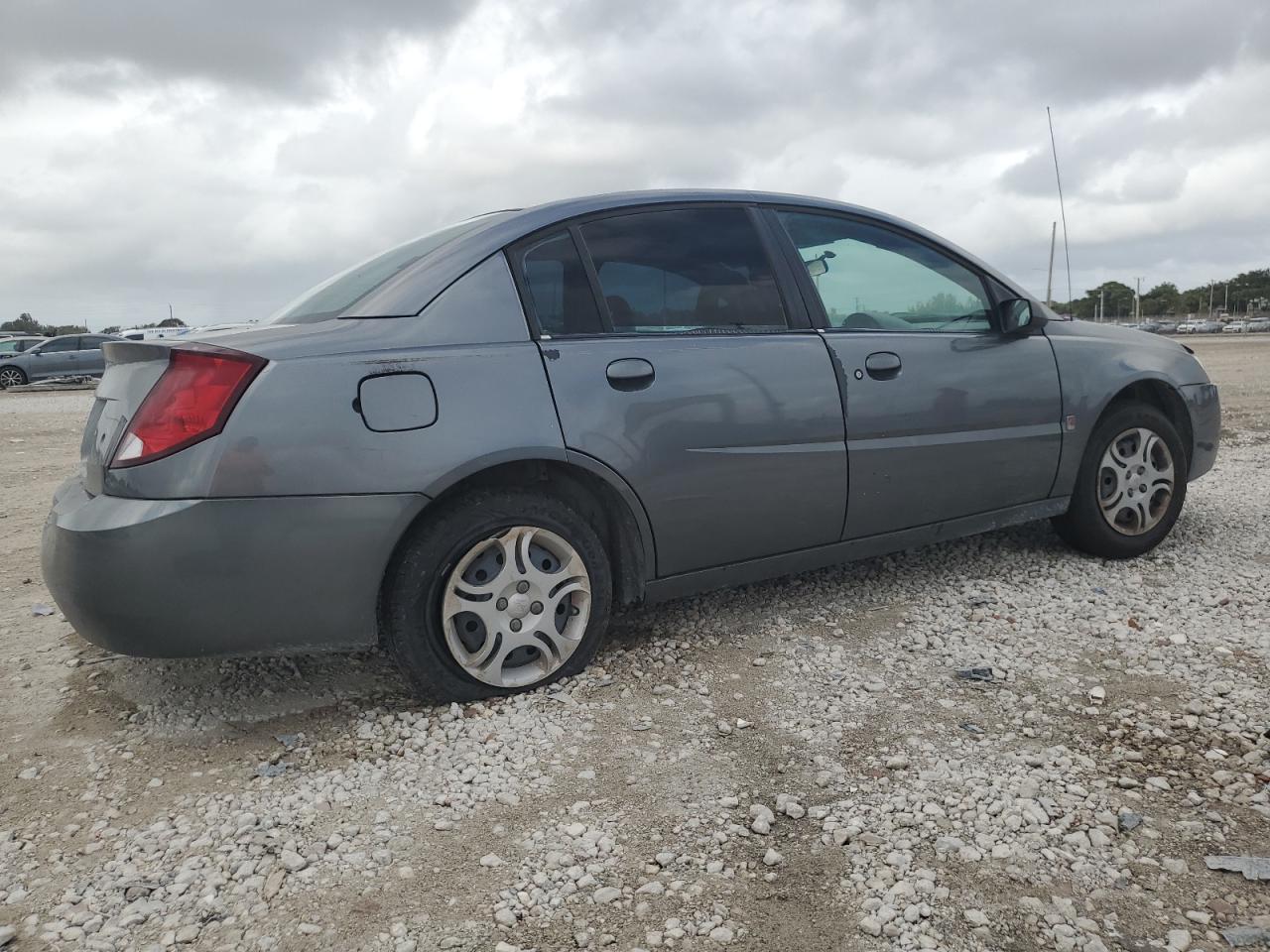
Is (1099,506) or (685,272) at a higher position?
(685,272)

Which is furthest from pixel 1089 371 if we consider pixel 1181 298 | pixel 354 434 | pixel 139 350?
pixel 1181 298

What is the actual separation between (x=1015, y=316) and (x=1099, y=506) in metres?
1.01

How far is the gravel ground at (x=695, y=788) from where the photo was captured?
6.61 feet

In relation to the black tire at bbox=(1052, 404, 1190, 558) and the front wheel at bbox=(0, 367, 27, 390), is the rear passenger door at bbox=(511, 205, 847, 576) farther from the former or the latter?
the front wheel at bbox=(0, 367, 27, 390)

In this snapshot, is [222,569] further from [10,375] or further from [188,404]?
[10,375]

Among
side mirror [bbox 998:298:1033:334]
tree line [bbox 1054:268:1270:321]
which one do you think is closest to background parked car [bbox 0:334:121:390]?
side mirror [bbox 998:298:1033:334]

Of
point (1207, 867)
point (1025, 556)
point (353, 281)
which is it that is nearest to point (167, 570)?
point (353, 281)

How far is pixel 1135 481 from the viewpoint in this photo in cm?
443

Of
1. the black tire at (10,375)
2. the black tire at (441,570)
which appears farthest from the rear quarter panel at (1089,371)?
the black tire at (10,375)

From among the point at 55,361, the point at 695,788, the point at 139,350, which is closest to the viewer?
the point at 695,788

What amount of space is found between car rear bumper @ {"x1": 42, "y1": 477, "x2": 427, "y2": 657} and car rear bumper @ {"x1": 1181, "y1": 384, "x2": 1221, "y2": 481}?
3.79 meters

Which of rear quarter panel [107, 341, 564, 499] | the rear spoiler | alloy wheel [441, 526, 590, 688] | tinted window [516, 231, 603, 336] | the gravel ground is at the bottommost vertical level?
the gravel ground

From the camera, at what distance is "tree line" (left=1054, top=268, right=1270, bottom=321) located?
123 meters

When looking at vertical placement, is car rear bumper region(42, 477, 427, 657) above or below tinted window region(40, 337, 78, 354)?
below
